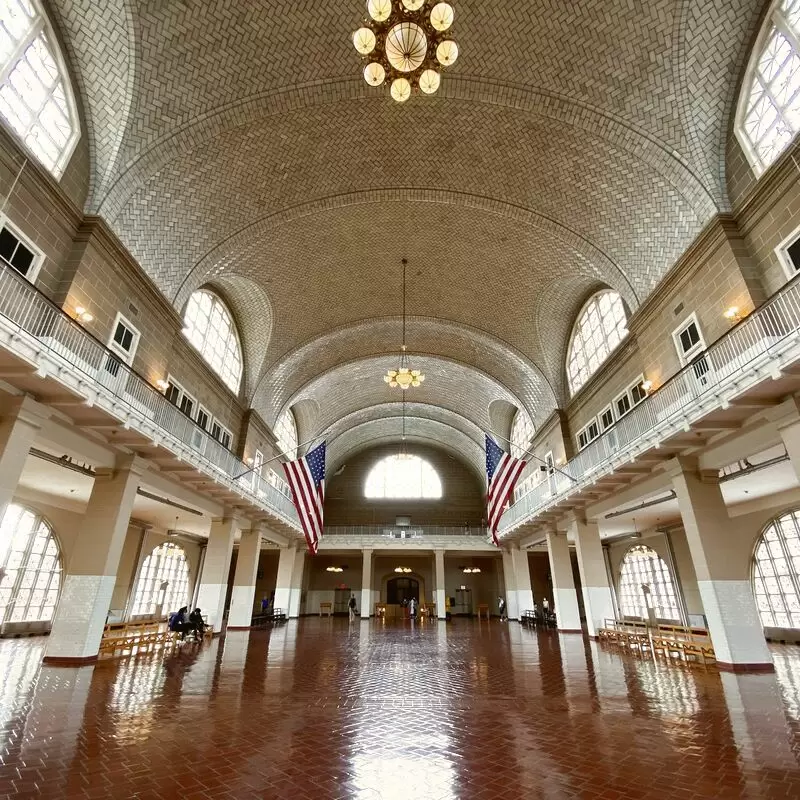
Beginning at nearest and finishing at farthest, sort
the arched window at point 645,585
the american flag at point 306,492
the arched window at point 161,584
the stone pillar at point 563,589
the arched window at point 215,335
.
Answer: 1. the american flag at point 306,492
2. the arched window at point 215,335
3. the stone pillar at point 563,589
4. the arched window at point 645,585
5. the arched window at point 161,584

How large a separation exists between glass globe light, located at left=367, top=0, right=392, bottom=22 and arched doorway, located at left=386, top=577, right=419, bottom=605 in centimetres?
3377

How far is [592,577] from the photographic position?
1648 cm

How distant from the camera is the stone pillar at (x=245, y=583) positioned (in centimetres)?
1872

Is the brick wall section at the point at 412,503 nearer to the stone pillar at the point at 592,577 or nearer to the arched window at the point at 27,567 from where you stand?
the stone pillar at the point at 592,577

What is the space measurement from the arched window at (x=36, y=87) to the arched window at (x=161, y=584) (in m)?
15.2

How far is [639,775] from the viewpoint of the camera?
3.95 meters

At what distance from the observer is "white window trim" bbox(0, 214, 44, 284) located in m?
8.12

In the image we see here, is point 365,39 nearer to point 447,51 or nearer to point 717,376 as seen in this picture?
point 447,51

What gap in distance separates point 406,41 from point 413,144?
6347mm

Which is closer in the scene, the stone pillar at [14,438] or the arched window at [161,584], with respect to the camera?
the stone pillar at [14,438]

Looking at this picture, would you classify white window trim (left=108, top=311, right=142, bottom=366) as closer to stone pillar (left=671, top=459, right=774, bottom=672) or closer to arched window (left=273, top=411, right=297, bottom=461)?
arched window (left=273, top=411, right=297, bottom=461)

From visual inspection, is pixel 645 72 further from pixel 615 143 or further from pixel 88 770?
pixel 88 770

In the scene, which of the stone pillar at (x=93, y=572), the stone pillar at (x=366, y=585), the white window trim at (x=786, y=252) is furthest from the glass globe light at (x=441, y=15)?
the stone pillar at (x=366, y=585)

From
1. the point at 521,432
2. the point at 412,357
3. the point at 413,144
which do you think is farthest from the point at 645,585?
the point at 413,144
